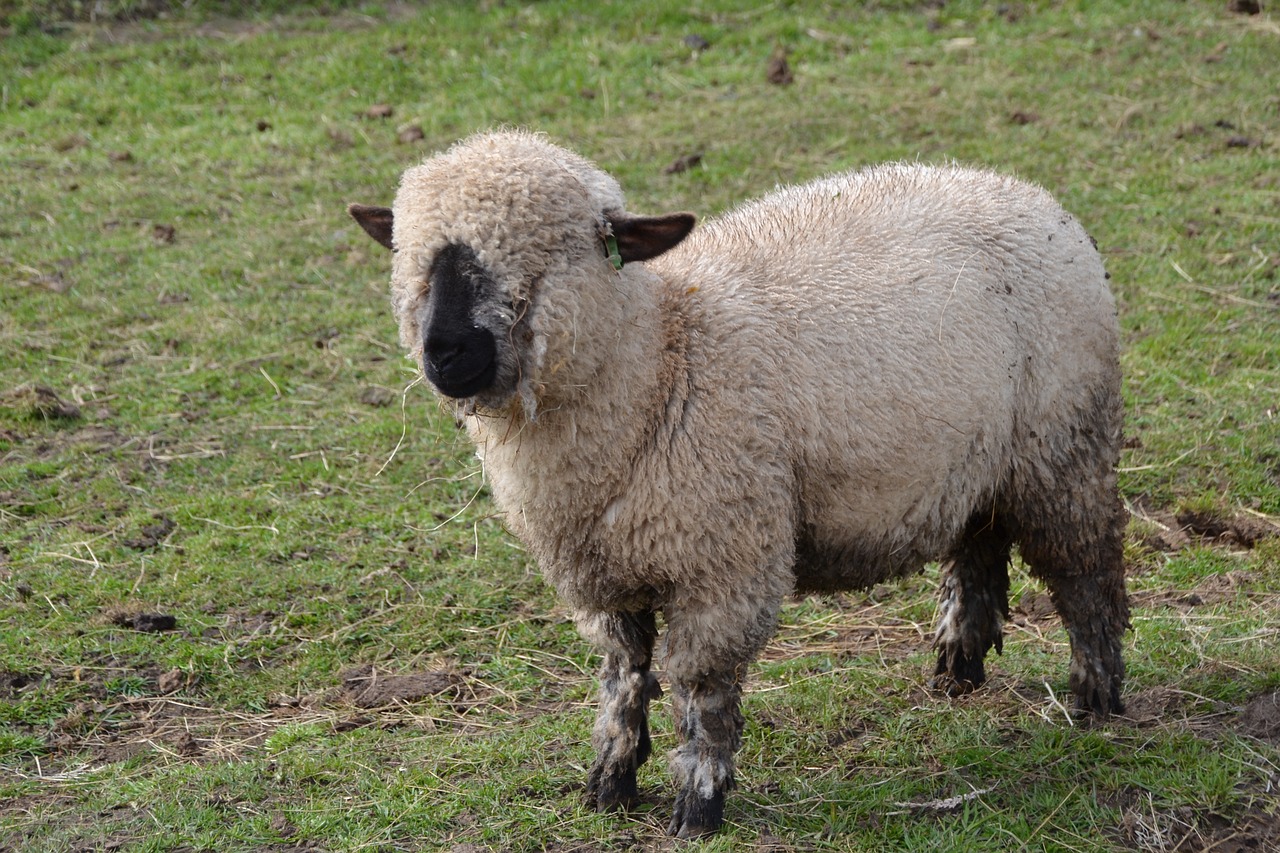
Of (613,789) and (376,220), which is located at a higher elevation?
(376,220)

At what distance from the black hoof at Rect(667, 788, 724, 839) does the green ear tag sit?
191 centimetres

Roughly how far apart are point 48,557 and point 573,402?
3.80 metres

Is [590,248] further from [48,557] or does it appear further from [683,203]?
[683,203]

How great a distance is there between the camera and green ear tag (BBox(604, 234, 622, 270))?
4230 mm

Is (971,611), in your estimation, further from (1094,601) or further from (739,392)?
(739,392)

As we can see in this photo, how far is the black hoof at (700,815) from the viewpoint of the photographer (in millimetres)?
4617

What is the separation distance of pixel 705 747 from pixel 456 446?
3.71 meters

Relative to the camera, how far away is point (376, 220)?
14.7 feet

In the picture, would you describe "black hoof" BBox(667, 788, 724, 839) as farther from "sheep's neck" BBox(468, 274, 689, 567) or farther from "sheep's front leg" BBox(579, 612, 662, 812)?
"sheep's neck" BBox(468, 274, 689, 567)

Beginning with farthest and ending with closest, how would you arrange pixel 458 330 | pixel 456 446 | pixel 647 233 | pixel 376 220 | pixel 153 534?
pixel 456 446 → pixel 153 534 → pixel 376 220 → pixel 647 233 → pixel 458 330

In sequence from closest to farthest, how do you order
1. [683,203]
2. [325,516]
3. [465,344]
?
[465,344]
[325,516]
[683,203]

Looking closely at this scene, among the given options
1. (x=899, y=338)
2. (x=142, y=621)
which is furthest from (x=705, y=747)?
(x=142, y=621)

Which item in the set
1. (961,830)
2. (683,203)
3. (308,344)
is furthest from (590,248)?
(683,203)

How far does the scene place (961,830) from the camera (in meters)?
4.71
